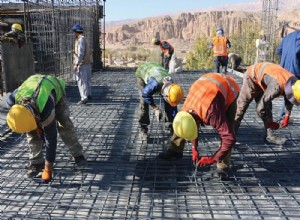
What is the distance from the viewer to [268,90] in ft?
11.3

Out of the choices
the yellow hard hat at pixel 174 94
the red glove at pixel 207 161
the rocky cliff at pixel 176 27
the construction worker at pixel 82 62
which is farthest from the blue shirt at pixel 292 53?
the rocky cliff at pixel 176 27

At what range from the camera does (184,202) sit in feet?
9.66

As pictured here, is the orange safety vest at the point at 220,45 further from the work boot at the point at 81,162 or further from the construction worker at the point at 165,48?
the work boot at the point at 81,162

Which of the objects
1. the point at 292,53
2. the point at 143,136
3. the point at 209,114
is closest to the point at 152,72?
the point at 143,136

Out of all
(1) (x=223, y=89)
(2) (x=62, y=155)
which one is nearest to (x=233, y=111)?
(1) (x=223, y=89)

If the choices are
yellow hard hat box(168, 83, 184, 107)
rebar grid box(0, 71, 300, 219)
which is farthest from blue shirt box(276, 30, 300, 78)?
yellow hard hat box(168, 83, 184, 107)

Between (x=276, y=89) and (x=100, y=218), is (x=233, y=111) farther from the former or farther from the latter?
(x=100, y=218)

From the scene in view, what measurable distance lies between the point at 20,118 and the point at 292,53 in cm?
343

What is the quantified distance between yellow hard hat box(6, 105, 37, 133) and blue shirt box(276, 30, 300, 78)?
10.9ft

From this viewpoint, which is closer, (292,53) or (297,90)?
(297,90)

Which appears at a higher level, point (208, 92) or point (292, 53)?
point (292, 53)

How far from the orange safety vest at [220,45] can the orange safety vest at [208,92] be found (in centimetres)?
504

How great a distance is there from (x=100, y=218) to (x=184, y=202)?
0.74m

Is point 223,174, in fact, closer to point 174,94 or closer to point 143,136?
point 174,94
